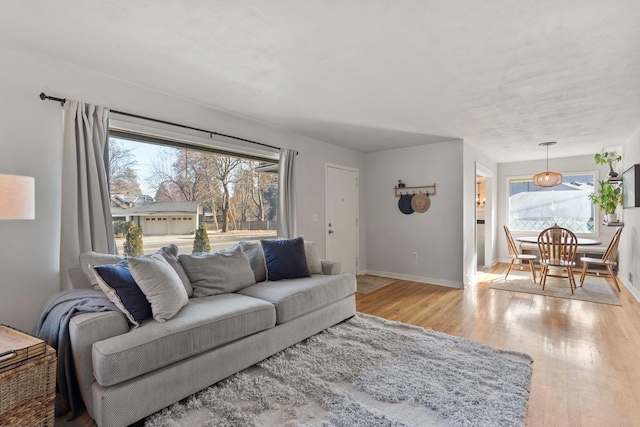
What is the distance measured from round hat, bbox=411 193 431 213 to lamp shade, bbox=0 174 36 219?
4.83 m

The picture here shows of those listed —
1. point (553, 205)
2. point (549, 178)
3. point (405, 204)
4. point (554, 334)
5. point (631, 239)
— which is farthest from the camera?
point (553, 205)

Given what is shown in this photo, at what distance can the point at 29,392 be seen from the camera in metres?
1.58

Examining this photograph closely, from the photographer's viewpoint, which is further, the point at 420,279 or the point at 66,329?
the point at 420,279

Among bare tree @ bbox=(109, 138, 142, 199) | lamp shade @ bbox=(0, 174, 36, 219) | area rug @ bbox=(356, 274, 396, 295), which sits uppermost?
bare tree @ bbox=(109, 138, 142, 199)

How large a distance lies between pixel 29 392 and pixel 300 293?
177 cm

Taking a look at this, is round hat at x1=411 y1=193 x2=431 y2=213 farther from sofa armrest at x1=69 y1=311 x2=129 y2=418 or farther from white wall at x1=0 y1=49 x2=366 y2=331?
sofa armrest at x1=69 y1=311 x2=129 y2=418

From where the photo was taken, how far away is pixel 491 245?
22.6ft

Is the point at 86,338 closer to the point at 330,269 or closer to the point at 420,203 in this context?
the point at 330,269

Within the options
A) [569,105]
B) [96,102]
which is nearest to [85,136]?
[96,102]

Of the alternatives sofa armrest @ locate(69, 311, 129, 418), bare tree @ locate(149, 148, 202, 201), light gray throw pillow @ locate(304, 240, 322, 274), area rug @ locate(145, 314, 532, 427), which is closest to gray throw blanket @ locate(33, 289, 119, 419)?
sofa armrest @ locate(69, 311, 129, 418)

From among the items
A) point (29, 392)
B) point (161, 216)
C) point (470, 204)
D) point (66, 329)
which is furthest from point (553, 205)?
point (29, 392)

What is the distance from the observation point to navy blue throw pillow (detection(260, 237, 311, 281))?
10.7 ft

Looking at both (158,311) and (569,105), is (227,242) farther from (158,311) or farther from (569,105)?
(569,105)

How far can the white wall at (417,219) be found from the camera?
5.04m
